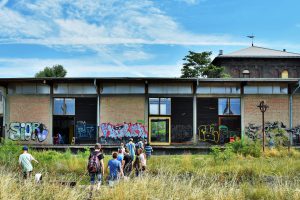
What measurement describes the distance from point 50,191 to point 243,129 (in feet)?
82.1

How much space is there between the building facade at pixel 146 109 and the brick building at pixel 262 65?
20815 mm

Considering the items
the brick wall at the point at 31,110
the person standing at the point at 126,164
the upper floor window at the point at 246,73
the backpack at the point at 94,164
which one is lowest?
the person standing at the point at 126,164

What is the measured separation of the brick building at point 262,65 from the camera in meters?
53.1

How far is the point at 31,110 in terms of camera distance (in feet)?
106

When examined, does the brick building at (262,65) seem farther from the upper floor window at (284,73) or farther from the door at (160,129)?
the door at (160,129)

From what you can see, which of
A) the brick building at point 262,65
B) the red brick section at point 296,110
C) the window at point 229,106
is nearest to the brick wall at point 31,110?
the window at point 229,106

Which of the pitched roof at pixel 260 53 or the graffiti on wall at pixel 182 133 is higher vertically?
the pitched roof at pixel 260 53

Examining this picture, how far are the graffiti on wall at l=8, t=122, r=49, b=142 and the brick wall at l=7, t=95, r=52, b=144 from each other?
0.23 meters

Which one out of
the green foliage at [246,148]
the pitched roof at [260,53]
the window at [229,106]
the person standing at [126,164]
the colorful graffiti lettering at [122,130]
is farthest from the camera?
the pitched roof at [260,53]

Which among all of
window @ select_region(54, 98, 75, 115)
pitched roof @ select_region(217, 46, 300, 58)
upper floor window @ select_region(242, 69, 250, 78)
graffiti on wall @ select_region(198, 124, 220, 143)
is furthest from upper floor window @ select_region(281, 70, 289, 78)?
window @ select_region(54, 98, 75, 115)

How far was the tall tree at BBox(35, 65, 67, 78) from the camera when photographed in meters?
66.7

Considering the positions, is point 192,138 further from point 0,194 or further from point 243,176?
point 0,194

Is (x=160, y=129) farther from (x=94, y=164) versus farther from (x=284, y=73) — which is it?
(x=284, y=73)

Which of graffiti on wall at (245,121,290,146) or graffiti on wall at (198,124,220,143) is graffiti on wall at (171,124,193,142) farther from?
graffiti on wall at (245,121,290,146)
